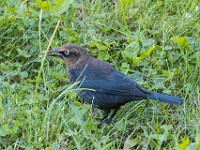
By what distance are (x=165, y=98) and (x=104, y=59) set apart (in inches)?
38.2

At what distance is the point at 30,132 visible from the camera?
4629mm

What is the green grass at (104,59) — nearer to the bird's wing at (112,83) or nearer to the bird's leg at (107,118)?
the bird's leg at (107,118)

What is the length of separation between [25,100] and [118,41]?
1.30 meters

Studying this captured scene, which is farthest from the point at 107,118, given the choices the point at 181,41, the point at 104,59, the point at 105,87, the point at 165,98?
the point at 181,41

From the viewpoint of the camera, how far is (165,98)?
490cm

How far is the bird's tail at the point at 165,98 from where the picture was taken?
16.0 ft

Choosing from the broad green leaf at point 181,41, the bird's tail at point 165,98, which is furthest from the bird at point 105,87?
the broad green leaf at point 181,41

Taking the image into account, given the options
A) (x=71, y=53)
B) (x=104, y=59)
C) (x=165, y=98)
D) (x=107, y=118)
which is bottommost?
(x=107, y=118)

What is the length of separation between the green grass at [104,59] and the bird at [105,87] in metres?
0.09

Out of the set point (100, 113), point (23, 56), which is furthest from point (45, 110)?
point (23, 56)

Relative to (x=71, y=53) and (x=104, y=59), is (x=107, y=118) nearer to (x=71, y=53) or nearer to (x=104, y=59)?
(x=71, y=53)

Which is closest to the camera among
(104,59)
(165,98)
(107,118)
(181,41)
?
(165,98)

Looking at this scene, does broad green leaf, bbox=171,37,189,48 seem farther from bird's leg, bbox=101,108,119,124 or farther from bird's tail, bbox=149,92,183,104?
bird's leg, bbox=101,108,119,124

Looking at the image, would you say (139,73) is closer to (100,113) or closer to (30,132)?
(100,113)
